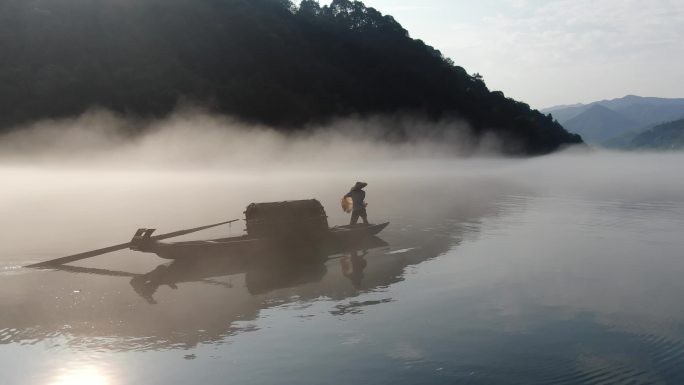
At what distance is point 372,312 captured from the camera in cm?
1695

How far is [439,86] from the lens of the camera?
17950 cm

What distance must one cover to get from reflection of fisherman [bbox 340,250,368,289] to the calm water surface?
14cm

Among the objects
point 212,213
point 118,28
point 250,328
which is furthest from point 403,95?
point 250,328

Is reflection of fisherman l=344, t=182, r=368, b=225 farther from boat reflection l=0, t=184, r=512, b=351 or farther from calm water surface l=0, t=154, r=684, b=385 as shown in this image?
calm water surface l=0, t=154, r=684, b=385

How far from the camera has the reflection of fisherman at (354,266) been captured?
844 inches

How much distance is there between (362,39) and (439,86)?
28.8 metres

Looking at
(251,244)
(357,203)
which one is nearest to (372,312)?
(251,244)

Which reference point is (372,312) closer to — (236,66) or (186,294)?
(186,294)

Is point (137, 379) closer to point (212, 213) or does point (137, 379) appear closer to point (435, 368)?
point (435, 368)

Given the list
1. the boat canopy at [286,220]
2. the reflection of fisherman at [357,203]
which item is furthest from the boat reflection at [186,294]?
the reflection of fisherman at [357,203]

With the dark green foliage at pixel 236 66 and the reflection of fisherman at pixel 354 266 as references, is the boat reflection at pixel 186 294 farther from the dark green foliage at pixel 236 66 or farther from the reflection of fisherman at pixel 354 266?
the dark green foliage at pixel 236 66

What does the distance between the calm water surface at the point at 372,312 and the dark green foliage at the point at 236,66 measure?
8079cm

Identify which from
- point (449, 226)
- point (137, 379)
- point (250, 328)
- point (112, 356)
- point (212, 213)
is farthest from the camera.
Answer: point (212, 213)

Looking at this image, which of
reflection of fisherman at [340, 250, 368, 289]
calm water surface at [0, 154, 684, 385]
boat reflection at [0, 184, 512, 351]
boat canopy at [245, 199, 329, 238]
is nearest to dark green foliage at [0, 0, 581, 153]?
calm water surface at [0, 154, 684, 385]
